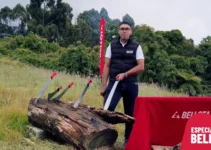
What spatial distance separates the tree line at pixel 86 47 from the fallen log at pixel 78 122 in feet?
42.3

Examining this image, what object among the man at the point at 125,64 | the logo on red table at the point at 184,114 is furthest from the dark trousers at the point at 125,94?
the logo on red table at the point at 184,114

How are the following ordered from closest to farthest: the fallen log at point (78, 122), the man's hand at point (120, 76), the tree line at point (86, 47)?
the fallen log at point (78, 122) < the man's hand at point (120, 76) < the tree line at point (86, 47)

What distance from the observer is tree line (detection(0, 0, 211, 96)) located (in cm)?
2223

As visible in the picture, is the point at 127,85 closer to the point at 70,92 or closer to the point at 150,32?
the point at 70,92

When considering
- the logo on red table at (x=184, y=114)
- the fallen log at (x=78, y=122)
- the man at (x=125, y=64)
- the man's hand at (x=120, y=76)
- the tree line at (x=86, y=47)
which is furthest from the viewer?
the tree line at (x=86, y=47)

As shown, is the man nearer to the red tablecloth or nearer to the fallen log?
the fallen log

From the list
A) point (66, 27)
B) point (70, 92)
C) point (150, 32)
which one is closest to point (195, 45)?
point (150, 32)

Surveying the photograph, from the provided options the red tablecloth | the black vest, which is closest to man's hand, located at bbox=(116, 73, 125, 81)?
the black vest

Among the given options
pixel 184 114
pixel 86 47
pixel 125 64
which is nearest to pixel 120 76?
pixel 125 64

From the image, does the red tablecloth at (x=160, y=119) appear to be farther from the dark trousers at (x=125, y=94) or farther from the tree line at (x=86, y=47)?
the tree line at (x=86, y=47)

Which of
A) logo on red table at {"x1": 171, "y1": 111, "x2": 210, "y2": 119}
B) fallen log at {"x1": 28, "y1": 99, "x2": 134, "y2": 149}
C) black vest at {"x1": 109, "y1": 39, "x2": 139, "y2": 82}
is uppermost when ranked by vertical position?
black vest at {"x1": 109, "y1": 39, "x2": 139, "y2": 82}

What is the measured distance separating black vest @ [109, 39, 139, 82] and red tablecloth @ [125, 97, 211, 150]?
648 millimetres

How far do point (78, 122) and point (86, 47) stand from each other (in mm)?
20054

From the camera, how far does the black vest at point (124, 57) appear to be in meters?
5.70
